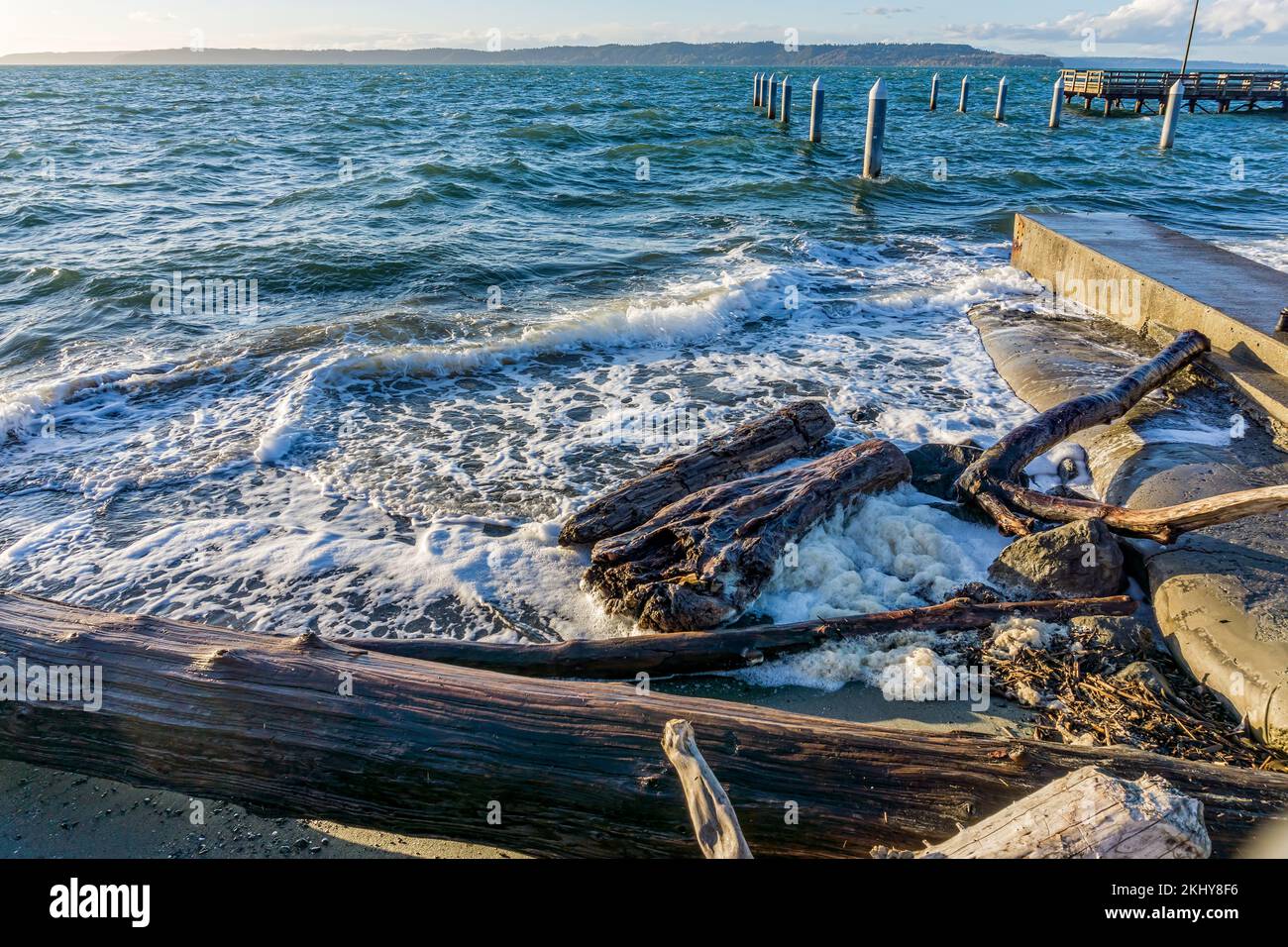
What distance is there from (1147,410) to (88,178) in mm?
22103

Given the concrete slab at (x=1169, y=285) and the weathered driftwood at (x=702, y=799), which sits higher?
the concrete slab at (x=1169, y=285)

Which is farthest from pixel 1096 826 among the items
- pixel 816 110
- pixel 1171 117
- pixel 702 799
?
pixel 1171 117

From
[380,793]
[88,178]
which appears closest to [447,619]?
[380,793]

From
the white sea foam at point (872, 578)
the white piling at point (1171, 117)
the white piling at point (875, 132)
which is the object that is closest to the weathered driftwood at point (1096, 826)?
the white sea foam at point (872, 578)

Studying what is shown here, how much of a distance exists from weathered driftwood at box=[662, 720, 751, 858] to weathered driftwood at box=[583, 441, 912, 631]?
162 centimetres

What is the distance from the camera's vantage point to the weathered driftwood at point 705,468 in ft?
18.2

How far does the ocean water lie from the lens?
5.42 meters

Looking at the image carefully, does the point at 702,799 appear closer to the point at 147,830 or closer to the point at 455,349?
the point at 147,830

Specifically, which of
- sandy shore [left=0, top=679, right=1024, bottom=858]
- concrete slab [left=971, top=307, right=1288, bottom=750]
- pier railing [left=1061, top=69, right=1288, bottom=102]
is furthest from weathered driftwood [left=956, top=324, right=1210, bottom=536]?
pier railing [left=1061, top=69, right=1288, bottom=102]

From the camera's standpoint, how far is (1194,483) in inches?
227

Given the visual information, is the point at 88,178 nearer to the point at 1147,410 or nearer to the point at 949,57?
the point at 1147,410

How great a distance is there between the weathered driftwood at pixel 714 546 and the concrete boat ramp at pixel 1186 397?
1956mm

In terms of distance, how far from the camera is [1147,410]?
736 centimetres

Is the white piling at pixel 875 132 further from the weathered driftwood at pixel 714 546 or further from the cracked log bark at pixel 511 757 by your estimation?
the cracked log bark at pixel 511 757
